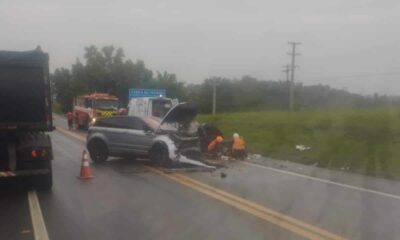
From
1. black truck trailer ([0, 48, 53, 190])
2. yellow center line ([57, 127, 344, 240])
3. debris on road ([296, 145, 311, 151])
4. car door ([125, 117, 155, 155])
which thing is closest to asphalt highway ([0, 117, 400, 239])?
yellow center line ([57, 127, 344, 240])

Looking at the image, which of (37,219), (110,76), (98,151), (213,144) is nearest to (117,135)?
(98,151)

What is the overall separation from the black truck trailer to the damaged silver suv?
15.2 ft

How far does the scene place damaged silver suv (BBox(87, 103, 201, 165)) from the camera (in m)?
16.5

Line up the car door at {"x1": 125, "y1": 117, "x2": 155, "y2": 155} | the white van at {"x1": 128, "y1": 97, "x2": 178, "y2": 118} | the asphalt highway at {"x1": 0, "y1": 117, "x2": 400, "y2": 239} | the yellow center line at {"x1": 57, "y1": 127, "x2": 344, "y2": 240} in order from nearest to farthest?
the yellow center line at {"x1": 57, "y1": 127, "x2": 344, "y2": 240}
the asphalt highway at {"x1": 0, "y1": 117, "x2": 400, "y2": 239}
the car door at {"x1": 125, "y1": 117, "x2": 155, "y2": 155}
the white van at {"x1": 128, "y1": 97, "x2": 178, "y2": 118}

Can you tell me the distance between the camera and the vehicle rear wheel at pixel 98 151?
1800 cm

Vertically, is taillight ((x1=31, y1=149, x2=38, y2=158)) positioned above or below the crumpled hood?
below

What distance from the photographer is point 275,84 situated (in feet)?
179

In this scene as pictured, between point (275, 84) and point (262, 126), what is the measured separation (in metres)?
23.3

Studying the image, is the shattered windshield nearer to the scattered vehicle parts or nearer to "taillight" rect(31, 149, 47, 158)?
the scattered vehicle parts

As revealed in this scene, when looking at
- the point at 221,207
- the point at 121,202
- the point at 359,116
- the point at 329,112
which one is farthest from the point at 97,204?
the point at 329,112

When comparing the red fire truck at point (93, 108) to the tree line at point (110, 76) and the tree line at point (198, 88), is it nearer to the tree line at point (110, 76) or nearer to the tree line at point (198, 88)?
the tree line at point (198, 88)

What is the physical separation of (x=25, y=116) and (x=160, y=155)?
5.19 meters

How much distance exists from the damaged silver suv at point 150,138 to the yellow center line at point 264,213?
2.98m

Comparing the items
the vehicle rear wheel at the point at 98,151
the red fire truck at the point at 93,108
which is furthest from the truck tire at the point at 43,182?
the red fire truck at the point at 93,108
